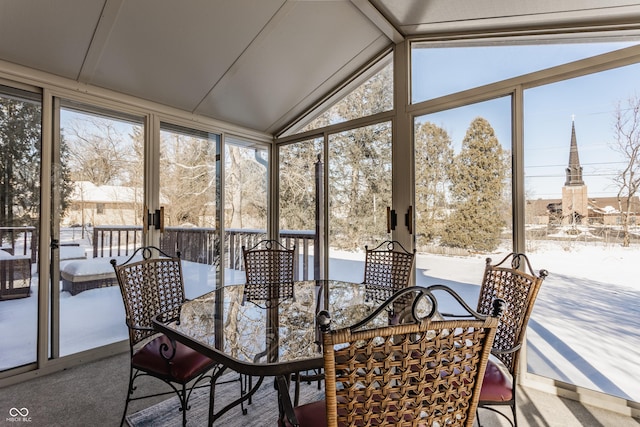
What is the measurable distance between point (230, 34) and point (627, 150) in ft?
9.95

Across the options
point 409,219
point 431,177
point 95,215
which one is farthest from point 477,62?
point 95,215

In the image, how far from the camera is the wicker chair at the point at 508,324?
1.52 m

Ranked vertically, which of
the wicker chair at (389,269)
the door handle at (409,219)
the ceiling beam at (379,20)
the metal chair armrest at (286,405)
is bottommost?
the metal chair armrest at (286,405)

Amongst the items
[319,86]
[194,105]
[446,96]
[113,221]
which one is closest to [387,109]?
[446,96]

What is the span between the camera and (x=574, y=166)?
235 centimetres

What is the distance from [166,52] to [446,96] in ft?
7.90

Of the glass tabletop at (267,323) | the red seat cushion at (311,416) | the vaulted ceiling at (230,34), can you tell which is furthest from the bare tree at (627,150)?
the red seat cushion at (311,416)

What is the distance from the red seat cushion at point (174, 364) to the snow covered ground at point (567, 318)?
137cm

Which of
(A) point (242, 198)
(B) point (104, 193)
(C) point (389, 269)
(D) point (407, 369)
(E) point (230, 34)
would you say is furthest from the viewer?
(A) point (242, 198)

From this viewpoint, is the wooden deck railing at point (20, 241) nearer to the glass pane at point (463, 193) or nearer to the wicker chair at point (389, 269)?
the wicker chair at point (389, 269)

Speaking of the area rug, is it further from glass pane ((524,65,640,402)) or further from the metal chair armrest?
glass pane ((524,65,640,402))

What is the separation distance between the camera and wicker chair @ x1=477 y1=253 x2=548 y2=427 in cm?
152

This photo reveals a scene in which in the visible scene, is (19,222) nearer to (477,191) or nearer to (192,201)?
(192,201)

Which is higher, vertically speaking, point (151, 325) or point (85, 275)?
point (85, 275)
